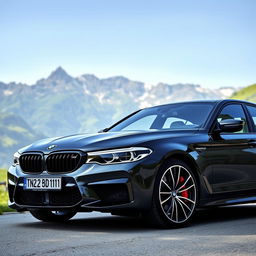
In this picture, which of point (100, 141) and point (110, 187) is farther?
point (100, 141)

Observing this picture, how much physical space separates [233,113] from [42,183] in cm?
291

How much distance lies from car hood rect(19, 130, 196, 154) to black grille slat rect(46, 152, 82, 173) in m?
0.08

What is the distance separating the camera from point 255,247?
200 inches

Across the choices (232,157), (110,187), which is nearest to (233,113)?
(232,157)

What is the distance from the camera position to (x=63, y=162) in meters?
6.25

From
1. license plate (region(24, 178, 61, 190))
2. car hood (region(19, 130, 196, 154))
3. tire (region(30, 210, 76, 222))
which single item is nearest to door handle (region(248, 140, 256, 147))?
car hood (region(19, 130, 196, 154))

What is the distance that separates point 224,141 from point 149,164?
144cm

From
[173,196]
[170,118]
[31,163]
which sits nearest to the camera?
[173,196]

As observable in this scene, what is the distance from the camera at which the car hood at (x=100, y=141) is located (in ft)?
20.4

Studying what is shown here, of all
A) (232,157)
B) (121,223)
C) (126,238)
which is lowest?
(121,223)

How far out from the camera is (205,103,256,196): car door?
6.94 meters

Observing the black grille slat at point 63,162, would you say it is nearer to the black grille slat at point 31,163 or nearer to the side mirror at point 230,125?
the black grille slat at point 31,163

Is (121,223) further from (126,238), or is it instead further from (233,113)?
(233,113)

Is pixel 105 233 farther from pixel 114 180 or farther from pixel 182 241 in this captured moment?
pixel 182 241
